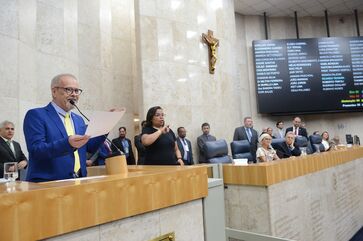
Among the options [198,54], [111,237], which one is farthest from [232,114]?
[111,237]

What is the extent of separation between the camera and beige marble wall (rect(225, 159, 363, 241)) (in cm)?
254

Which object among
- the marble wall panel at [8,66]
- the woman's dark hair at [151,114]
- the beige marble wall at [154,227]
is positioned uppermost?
the marble wall panel at [8,66]

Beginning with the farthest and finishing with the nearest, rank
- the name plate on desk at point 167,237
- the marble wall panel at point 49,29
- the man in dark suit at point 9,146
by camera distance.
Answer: the marble wall panel at point 49,29, the man in dark suit at point 9,146, the name plate on desk at point 167,237

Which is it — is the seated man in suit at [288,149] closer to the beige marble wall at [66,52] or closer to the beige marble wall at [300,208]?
the beige marble wall at [300,208]

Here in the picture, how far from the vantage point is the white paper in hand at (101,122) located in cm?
132

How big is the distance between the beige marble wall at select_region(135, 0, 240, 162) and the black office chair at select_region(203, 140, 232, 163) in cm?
155

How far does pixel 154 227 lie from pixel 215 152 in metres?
2.37

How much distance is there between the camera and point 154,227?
4.20 ft

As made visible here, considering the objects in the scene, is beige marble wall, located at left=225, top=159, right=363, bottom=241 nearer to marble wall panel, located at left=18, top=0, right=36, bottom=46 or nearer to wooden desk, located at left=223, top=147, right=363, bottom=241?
wooden desk, located at left=223, top=147, right=363, bottom=241

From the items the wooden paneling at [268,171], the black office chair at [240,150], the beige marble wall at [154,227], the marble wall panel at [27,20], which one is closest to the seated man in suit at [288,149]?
the black office chair at [240,150]

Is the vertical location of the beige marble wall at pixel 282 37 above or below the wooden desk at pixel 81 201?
above

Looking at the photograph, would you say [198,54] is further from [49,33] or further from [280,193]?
[280,193]

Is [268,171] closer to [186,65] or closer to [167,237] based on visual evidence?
[167,237]

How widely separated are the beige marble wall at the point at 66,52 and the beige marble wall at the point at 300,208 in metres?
2.77
